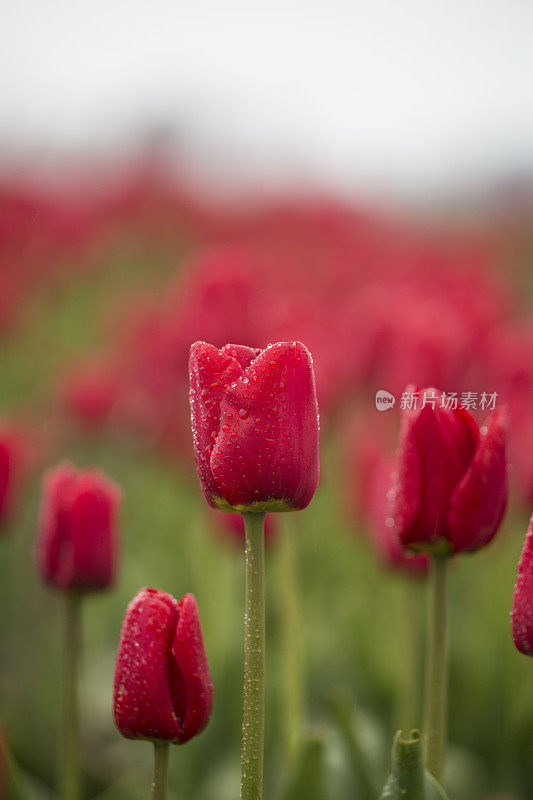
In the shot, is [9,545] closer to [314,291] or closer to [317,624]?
[317,624]

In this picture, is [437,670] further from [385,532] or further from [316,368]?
[316,368]

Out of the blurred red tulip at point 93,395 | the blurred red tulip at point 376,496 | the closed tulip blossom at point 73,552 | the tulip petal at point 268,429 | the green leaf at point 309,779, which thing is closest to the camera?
the tulip petal at point 268,429

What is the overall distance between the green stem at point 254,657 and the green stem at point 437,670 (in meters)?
0.13

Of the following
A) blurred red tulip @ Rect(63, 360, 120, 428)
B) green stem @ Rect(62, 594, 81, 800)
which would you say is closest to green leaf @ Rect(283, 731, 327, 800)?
green stem @ Rect(62, 594, 81, 800)

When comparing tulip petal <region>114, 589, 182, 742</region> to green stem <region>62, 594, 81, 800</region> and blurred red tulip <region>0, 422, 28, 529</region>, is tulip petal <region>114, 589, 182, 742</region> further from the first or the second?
blurred red tulip <region>0, 422, 28, 529</region>

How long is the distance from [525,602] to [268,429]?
0.61 ft

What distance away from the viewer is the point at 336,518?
1.95 meters

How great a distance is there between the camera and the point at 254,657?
1.73 ft

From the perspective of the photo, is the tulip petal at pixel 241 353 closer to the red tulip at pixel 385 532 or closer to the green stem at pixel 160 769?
the green stem at pixel 160 769

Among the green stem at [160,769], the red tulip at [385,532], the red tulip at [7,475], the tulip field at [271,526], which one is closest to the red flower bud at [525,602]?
the tulip field at [271,526]

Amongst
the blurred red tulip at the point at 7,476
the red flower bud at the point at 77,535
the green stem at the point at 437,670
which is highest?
the blurred red tulip at the point at 7,476

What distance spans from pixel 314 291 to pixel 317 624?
122cm

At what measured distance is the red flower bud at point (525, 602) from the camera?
0.51 m

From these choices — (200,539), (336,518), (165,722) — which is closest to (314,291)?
(336,518)
